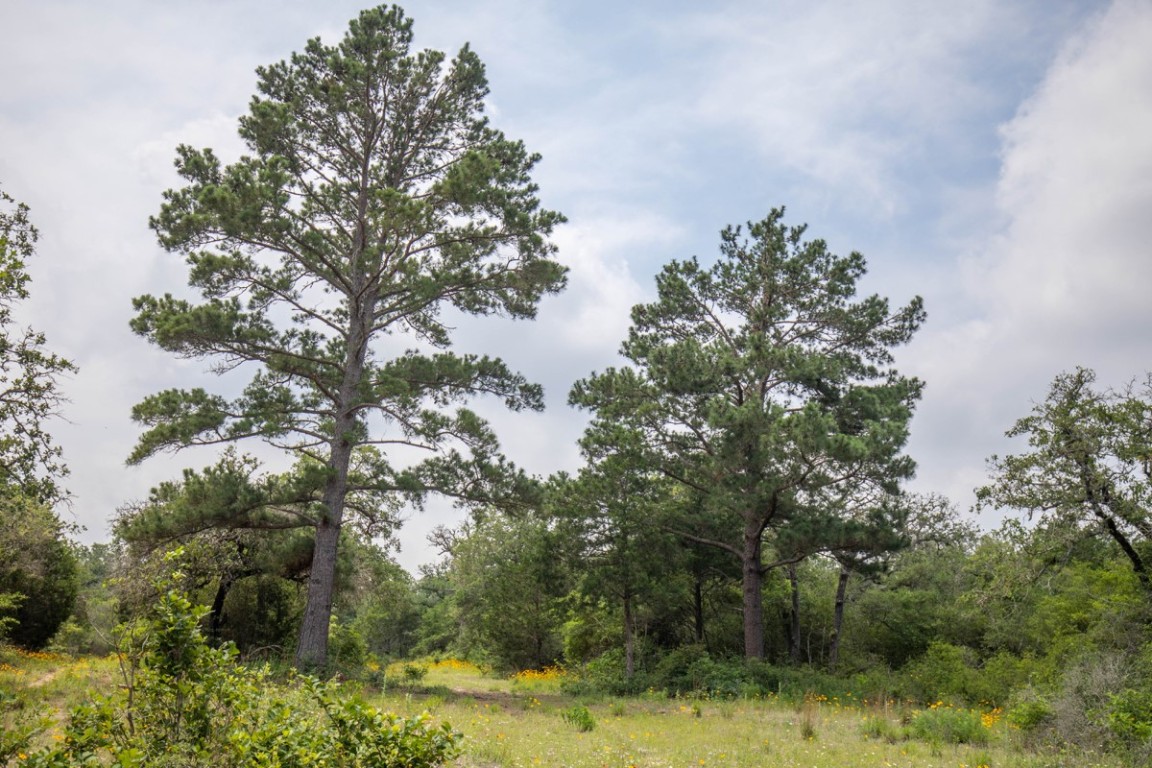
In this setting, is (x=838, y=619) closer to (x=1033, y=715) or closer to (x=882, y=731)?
(x=1033, y=715)

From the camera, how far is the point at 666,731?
33.0 ft

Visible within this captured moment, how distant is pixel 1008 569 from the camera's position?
1384cm

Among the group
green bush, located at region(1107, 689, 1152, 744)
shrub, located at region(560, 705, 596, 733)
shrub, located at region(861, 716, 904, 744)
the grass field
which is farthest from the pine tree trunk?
shrub, located at region(560, 705, 596, 733)

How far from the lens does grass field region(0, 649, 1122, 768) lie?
25.2 ft

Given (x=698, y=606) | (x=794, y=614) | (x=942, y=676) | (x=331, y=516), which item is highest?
(x=331, y=516)

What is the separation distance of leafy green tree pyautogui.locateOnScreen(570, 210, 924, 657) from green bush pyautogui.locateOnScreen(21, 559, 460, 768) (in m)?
13.2

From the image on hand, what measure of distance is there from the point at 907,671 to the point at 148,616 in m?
21.7

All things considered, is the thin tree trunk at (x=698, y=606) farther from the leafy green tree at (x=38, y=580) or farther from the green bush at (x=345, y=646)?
the leafy green tree at (x=38, y=580)

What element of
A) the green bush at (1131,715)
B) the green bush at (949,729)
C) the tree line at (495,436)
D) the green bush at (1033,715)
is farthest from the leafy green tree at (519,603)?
the green bush at (1131,715)

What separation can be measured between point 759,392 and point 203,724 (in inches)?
661

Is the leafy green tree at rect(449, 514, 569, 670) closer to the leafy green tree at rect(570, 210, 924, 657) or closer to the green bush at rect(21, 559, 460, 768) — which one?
the leafy green tree at rect(570, 210, 924, 657)

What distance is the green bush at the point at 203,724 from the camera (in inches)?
147

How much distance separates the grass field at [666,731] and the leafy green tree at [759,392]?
495 cm

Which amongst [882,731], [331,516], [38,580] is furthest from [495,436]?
[38,580]
